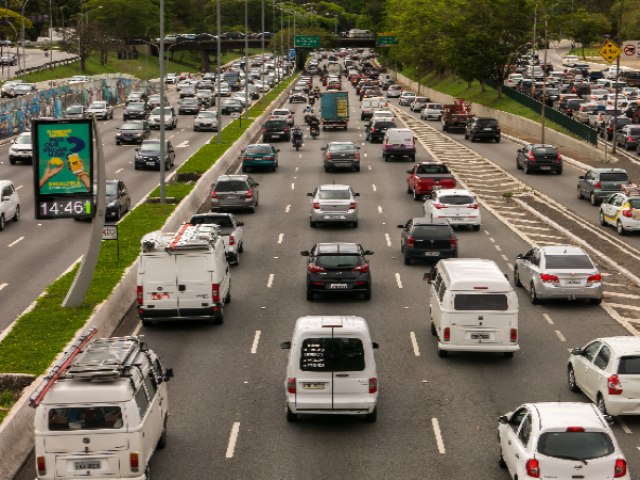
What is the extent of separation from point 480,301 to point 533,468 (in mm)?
9052

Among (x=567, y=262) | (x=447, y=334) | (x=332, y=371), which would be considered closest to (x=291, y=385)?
(x=332, y=371)

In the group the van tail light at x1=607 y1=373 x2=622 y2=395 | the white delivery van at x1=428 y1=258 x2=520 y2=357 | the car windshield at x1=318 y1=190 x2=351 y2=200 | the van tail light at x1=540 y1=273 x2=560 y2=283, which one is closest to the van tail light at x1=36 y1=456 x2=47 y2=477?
the van tail light at x1=607 y1=373 x2=622 y2=395

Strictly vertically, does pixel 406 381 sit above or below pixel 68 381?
below

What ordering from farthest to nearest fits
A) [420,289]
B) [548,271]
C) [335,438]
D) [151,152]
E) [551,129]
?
[551,129] < [151,152] < [420,289] < [548,271] < [335,438]

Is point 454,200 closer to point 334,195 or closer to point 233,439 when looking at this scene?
point 334,195

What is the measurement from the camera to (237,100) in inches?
4151

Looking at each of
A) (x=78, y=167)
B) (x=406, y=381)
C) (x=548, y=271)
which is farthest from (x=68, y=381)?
(x=548, y=271)

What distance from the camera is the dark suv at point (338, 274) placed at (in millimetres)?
30406

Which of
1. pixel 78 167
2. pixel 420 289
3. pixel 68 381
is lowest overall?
pixel 420 289

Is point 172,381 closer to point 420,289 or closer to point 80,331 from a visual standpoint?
point 80,331

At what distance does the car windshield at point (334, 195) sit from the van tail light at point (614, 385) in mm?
23655

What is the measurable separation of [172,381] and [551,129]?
6061cm

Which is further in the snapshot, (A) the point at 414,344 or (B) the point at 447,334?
(A) the point at 414,344

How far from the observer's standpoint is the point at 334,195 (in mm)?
43250
